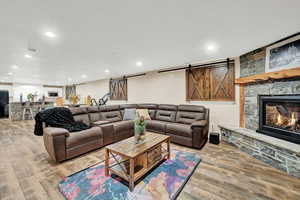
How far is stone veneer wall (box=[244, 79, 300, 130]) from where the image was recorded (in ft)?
7.48

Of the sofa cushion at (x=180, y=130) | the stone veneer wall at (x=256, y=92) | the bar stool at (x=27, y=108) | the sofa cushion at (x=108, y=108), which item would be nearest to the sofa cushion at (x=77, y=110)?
the sofa cushion at (x=108, y=108)

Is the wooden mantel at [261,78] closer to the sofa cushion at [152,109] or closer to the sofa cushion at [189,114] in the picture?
the sofa cushion at [189,114]

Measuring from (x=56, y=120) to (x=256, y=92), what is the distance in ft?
15.3

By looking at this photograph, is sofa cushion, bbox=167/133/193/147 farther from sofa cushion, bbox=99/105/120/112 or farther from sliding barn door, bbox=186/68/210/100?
sofa cushion, bbox=99/105/120/112

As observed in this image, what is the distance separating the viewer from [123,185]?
5.77ft

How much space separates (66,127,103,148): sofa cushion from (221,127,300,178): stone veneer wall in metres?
3.26

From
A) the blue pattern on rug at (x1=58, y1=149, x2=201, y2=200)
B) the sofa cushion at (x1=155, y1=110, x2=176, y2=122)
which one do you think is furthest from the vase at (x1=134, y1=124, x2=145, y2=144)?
the sofa cushion at (x1=155, y1=110, x2=176, y2=122)

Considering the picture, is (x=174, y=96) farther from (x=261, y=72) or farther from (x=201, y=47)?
(x=261, y=72)

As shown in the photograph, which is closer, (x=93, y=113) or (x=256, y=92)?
(x=256, y=92)

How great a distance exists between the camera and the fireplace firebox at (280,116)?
2.27 meters

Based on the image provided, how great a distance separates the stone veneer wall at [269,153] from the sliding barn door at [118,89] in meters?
4.63

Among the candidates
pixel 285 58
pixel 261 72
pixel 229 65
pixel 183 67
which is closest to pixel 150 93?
pixel 183 67

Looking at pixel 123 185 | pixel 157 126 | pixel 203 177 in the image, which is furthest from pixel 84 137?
pixel 203 177

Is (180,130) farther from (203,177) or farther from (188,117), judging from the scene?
(203,177)
